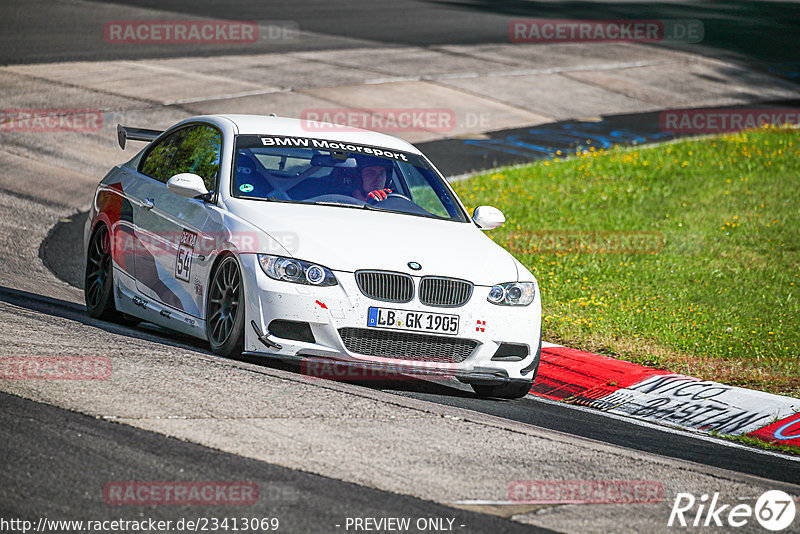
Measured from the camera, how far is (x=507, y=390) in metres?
8.26

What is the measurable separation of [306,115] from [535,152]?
13.3ft

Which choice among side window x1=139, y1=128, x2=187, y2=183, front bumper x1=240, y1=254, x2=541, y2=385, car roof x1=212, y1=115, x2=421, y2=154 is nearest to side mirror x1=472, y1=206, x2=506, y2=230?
car roof x1=212, y1=115, x2=421, y2=154

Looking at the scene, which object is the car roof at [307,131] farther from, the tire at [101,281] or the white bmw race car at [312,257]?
the tire at [101,281]

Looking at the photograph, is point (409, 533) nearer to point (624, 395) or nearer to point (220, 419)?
point (220, 419)

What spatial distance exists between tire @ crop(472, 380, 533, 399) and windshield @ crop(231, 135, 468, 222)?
1.27 meters

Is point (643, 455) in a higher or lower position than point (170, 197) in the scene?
lower

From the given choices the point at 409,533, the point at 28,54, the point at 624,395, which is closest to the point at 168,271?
the point at 624,395

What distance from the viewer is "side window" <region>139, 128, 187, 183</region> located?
9.09 metres

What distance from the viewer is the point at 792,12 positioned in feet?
148

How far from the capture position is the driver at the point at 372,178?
859 cm

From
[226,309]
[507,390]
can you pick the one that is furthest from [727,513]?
[226,309]

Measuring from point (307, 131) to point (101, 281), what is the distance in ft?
6.59

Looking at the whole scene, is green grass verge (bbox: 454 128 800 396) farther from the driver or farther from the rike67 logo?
the rike67 logo

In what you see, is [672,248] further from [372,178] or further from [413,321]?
[413,321]
